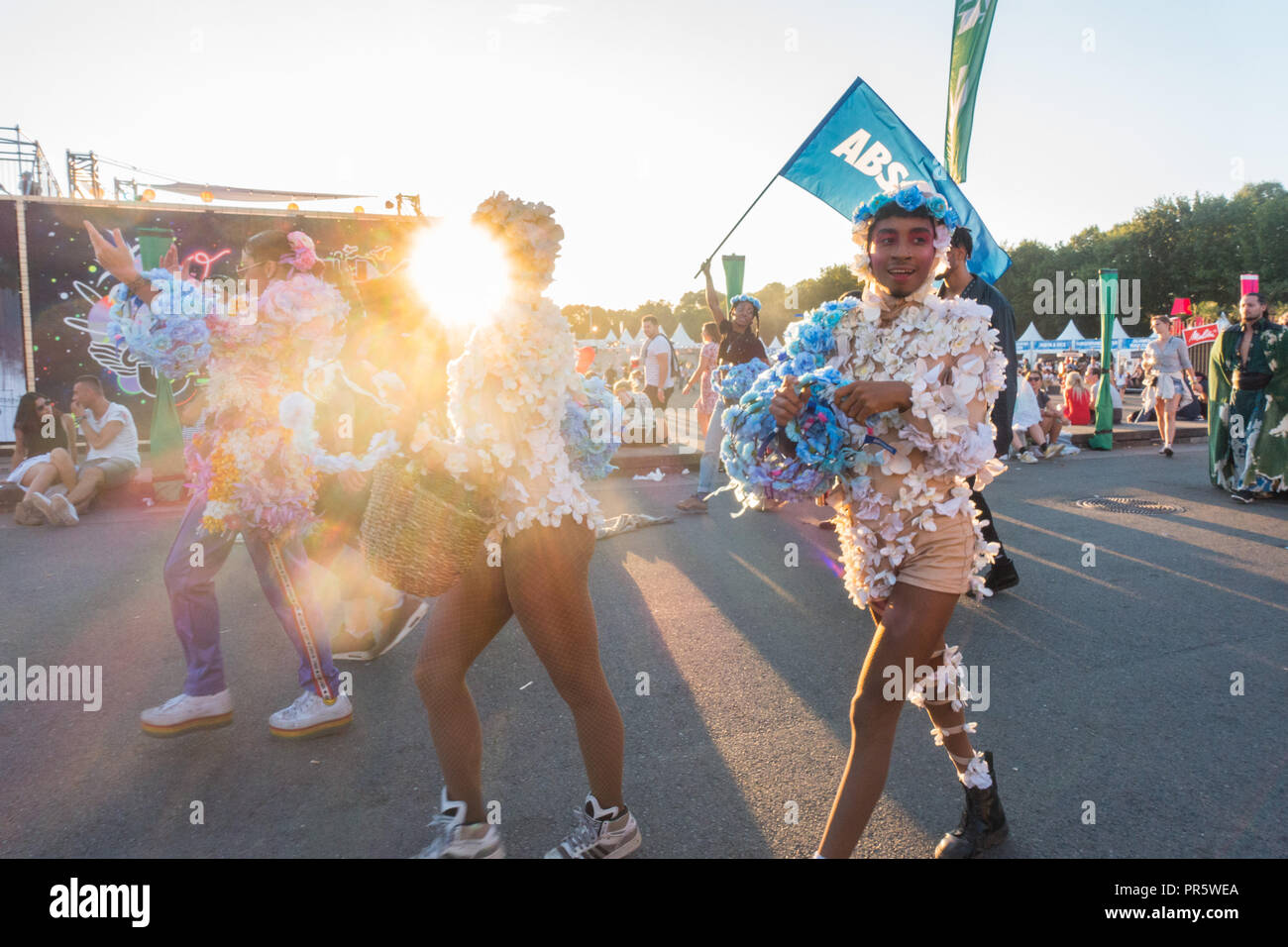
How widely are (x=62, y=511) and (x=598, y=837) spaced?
801cm

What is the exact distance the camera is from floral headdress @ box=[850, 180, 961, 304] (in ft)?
8.34

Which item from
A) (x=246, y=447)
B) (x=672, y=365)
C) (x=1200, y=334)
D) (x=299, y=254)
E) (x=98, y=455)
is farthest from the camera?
(x=1200, y=334)

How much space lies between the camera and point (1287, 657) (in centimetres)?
441

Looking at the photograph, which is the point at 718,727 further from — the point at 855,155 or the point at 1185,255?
the point at 1185,255

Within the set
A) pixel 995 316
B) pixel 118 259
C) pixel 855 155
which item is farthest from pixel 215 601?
pixel 855 155

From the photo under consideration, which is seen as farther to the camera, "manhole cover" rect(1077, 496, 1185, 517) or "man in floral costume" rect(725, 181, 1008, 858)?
"manhole cover" rect(1077, 496, 1185, 517)

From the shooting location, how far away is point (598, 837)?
8.47ft

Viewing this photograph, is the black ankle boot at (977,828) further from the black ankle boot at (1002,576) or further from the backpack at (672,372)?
the backpack at (672,372)

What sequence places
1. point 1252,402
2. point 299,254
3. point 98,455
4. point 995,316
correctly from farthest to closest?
point 98,455 < point 1252,402 < point 995,316 < point 299,254

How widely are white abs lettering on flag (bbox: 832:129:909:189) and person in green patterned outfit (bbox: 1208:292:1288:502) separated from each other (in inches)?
177

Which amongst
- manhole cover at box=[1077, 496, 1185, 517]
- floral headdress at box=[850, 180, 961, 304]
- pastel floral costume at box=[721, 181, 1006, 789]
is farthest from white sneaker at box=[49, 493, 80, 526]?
manhole cover at box=[1077, 496, 1185, 517]

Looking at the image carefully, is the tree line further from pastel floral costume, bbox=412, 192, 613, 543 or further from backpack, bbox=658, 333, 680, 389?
pastel floral costume, bbox=412, 192, 613, 543

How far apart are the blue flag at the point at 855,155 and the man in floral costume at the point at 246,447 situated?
4.66m
